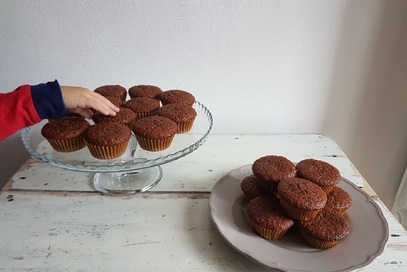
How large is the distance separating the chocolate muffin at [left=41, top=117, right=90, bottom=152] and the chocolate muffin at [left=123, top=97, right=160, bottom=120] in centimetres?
12

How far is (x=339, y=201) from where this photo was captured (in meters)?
0.74

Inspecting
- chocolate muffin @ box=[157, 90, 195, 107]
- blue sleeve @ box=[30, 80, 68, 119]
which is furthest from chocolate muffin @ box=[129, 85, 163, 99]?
blue sleeve @ box=[30, 80, 68, 119]

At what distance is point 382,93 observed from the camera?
46.5 inches

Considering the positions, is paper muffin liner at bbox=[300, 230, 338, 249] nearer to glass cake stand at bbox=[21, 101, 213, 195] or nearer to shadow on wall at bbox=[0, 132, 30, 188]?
glass cake stand at bbox=[21, 101, 213, 195]

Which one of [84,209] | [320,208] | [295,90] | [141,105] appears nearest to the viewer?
[320,208]

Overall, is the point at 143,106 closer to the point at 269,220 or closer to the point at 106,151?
the point at 106,151

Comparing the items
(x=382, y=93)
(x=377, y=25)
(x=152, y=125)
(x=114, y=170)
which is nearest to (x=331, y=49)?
(x=377, y=25)

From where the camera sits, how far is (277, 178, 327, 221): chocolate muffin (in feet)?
2.20

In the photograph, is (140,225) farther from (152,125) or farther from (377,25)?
(377,25)

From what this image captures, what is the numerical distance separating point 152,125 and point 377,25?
74 centimetres

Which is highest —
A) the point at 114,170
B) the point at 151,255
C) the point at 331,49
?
the point at 331,49

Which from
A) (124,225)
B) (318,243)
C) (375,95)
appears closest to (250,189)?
(318,243)

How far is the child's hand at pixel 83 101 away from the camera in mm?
777

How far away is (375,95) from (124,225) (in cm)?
91
